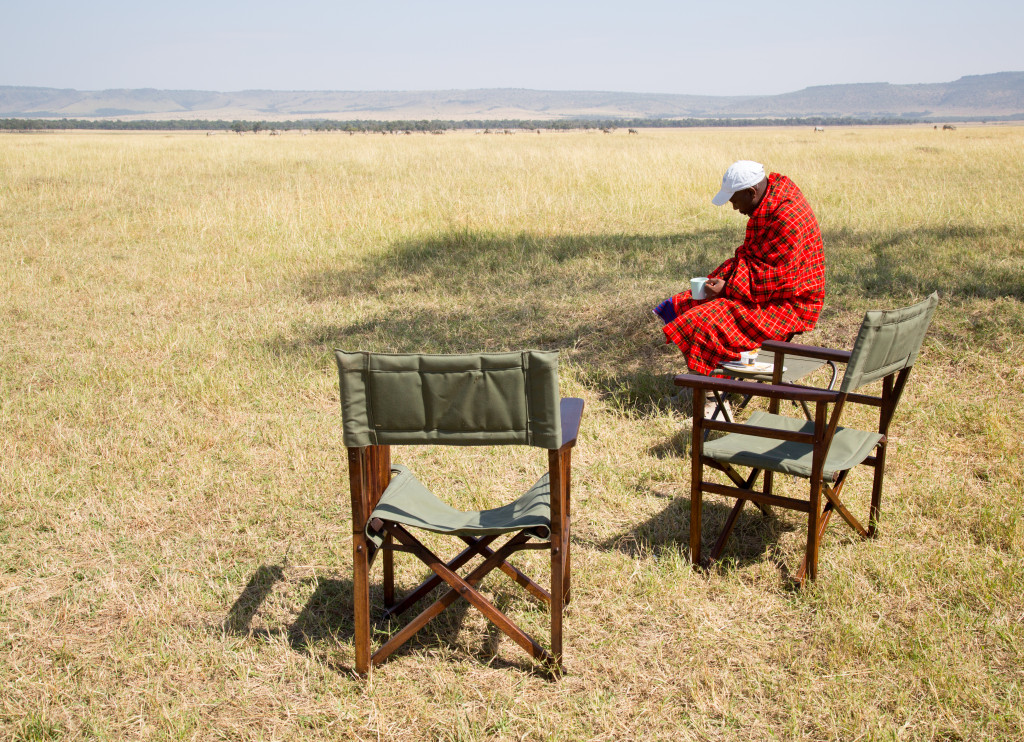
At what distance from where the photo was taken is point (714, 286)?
4.86m

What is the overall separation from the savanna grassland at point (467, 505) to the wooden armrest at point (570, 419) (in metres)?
0.79

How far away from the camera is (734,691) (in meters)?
2.62

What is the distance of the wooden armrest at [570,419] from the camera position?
274 cm

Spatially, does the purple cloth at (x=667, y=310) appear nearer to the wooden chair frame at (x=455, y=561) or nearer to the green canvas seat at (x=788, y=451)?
the green canvas seat at (x=788, y=451)

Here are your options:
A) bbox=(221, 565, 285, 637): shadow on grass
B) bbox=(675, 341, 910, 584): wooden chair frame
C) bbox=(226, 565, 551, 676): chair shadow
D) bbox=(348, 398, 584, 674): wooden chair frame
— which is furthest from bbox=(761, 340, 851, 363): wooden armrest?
bbox=(221, 565, 285, 637): shadow on grass

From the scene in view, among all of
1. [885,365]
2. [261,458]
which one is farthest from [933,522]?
[261,458]

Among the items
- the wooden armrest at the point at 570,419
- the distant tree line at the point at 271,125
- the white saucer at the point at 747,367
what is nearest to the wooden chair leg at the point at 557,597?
the wooden armrest at the point at 570,419

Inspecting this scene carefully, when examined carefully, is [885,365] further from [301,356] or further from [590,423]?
[301,356]

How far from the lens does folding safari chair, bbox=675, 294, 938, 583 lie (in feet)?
9.47

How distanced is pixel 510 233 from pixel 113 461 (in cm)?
692

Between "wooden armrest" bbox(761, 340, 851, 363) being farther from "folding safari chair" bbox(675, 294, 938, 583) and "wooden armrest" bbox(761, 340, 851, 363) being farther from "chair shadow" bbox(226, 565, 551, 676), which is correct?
"chair shadow" bbox(226, 565, 551, 676)

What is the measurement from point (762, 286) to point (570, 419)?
2457mm

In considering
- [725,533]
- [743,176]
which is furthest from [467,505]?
[743,176]

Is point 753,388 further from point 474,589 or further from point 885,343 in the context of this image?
point 474,589
